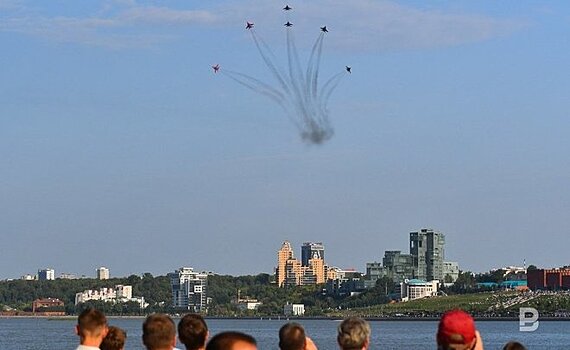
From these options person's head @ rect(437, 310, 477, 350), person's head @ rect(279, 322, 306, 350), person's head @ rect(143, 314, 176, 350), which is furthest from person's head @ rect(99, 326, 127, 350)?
person's head @ rect(437, 310, 477, 350)

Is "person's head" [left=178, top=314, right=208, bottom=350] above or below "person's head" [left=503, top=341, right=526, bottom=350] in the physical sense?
above

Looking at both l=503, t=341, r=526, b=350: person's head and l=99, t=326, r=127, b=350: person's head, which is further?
l=99, t=326, r=127, b=350: person's head

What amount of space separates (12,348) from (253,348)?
100m

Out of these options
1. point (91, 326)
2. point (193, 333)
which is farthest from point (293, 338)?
point (91, 326)

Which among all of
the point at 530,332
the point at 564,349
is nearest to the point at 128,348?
the point at 564,349

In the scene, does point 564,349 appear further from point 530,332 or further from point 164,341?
point 164,341

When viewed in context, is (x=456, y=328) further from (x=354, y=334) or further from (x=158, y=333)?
(x=158, y=333)

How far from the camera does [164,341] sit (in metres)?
12.1

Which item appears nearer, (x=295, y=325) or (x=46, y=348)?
(x=295, y=325)

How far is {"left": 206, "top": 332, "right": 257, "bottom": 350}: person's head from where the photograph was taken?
9.67m

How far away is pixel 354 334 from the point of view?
1153cm

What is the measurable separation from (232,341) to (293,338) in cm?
216

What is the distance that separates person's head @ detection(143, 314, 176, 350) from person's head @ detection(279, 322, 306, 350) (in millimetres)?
922

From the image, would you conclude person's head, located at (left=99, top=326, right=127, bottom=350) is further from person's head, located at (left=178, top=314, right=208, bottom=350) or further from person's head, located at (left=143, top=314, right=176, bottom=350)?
person's head, located at (left=143, top=314, right=176, bottom=350)
